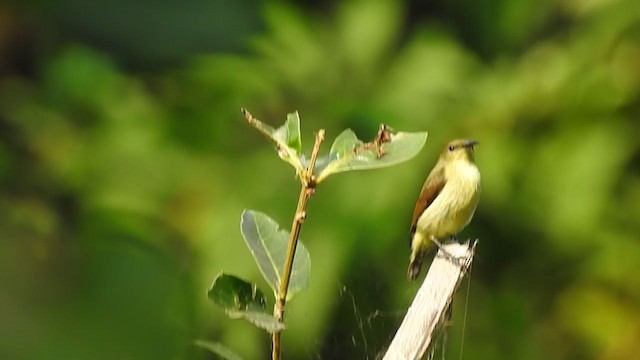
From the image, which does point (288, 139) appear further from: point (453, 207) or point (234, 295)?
→ point (453, 207)

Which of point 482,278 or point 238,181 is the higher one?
point 238,181

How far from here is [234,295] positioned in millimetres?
463

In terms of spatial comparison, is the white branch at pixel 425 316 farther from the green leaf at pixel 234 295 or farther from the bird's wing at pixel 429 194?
the bird's wing at pixel 429 194

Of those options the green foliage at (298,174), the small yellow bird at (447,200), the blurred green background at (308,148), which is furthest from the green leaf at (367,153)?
the blurred green background at (308,148)

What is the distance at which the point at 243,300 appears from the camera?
461 mm

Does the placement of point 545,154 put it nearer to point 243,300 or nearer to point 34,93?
point 34,93

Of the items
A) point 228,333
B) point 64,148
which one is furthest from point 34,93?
point 228,333

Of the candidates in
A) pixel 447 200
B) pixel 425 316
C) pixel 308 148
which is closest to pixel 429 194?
pixel 447 200

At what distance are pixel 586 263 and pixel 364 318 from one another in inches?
15.6

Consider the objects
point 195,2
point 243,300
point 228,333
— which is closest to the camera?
point 243,300

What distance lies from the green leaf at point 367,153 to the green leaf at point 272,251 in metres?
0.05

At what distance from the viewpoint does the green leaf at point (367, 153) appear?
45cm

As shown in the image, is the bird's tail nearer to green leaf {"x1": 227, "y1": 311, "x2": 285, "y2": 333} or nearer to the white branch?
the white branch

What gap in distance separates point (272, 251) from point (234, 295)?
0.03m
